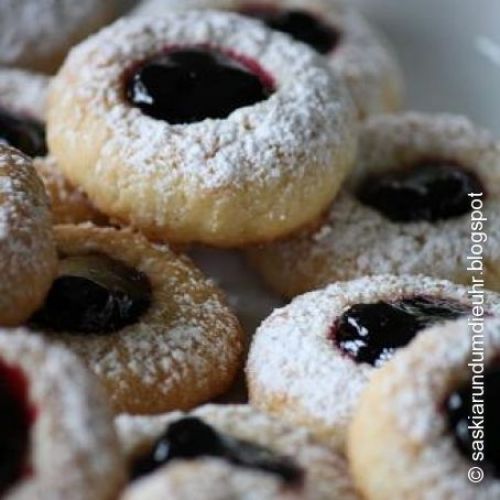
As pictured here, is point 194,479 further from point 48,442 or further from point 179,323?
point 179,323

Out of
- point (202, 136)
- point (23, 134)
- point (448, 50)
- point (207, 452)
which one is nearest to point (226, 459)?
point (207, 452)

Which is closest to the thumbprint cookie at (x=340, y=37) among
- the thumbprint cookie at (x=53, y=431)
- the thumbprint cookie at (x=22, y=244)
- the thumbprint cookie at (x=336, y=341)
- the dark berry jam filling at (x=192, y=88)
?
the dark berry jam filling at (x=192, y=88)

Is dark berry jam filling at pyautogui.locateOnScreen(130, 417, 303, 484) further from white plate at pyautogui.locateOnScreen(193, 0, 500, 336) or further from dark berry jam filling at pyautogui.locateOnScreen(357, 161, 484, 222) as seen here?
white plate at pyautogui.locateOnScreen(193, 0, 500, 336)

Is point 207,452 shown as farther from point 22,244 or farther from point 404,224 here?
point 404,224

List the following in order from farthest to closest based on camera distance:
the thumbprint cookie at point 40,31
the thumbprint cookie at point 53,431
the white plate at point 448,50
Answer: the white plate at point 448,50 → the thumbprint cookie at point 40,31 → the thumbprint cookie at point 53,431

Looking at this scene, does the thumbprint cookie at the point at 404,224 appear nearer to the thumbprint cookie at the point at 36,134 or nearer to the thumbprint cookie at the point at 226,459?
the thumbprint cookie at the point at 36,134

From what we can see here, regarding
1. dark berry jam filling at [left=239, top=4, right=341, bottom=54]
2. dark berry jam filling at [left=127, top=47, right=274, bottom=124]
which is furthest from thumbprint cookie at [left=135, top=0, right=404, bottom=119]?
dark berry jam filling at [left=127, top=47, right=274, bottom=124]
